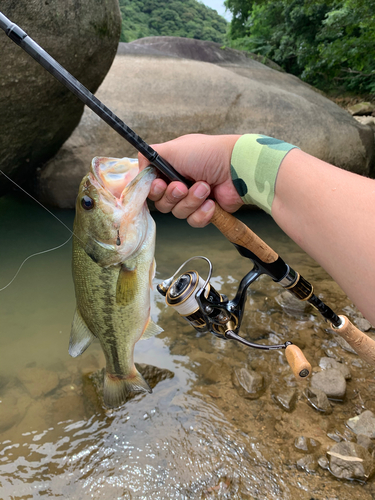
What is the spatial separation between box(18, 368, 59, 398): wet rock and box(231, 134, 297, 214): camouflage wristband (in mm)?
2375

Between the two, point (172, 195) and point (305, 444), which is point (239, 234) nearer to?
point (172, 195)

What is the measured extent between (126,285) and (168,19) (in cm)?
3987

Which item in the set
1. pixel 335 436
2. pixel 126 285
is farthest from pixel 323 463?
pixel 126 285

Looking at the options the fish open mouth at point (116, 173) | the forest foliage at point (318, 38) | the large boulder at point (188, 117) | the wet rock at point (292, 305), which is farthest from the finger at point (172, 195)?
the forest foliage at point (318, 38)

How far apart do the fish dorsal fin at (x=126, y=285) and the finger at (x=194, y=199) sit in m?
0.43

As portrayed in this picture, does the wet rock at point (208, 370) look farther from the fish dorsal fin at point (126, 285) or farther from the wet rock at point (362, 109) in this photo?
the wet rock at point (362, 109)

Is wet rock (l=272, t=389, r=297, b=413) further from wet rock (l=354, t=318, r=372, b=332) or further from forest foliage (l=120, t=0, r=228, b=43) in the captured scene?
forest foliage (l=120, t=0, r=228, b=43)

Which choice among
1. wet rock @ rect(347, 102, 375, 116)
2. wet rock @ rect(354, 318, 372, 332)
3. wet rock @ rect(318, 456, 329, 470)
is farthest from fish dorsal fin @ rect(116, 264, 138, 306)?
wet rock @ rect(347, 102, 375, 116)

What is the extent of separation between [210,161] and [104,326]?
114 centimetres

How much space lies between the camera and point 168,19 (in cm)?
3416

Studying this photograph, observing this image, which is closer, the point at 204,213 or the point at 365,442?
the point at 204,213

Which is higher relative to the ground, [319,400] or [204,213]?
[204,213]

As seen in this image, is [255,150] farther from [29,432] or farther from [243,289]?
[29,432]

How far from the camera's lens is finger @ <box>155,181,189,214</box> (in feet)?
5.91
